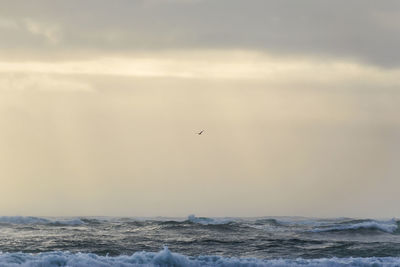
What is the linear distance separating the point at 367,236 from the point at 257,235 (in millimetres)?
10004

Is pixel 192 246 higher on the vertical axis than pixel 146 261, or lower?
higher

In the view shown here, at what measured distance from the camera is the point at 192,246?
3322cm

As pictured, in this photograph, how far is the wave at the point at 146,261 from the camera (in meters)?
21.0

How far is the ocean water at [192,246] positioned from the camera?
74.4 ft

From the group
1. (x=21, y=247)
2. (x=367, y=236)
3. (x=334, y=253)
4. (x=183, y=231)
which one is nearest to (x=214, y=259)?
(x=334, y=253)

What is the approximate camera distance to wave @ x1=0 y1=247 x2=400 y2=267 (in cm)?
2105

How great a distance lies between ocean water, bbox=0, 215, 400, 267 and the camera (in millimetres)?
22688

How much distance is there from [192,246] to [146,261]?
11.1 m

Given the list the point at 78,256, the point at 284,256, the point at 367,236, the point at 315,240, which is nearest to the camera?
the point at 78,256

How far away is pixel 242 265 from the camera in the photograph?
23.3m

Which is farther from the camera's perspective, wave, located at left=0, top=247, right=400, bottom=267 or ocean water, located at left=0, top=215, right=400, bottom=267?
ocean water, located at left=0, top=215, right=400, bottom=267

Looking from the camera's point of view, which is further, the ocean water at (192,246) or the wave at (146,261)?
the ocean water at (192,246)

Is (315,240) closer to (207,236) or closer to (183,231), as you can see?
(207,236)

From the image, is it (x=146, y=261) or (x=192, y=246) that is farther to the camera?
(x=192, y=246)
